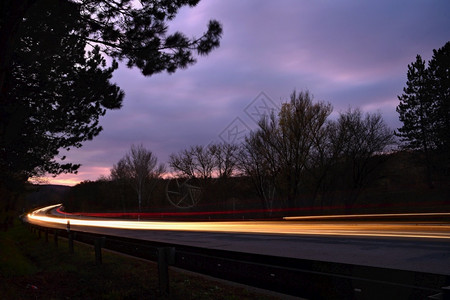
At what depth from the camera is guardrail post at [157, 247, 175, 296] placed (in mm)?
5664

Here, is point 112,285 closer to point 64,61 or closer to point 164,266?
point 164,266

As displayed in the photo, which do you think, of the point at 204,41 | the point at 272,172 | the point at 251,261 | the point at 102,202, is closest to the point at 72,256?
the point at 204,41

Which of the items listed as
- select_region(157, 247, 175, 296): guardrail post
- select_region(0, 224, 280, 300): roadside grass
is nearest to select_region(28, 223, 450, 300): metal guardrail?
select_region(157, 247, 175, 296): guardrail post

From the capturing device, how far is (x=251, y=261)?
14.8 feet

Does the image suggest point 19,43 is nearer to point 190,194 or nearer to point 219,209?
point 219,209

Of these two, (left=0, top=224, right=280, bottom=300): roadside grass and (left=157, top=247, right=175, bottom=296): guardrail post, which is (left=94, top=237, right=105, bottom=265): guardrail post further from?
(left=157, top=247, right=175, bottom=296): guardrail post

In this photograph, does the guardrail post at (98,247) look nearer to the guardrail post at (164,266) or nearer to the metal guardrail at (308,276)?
the metal guardrail at (308,276)

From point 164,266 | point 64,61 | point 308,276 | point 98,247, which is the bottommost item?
point 98,247

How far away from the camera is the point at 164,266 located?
5723mm

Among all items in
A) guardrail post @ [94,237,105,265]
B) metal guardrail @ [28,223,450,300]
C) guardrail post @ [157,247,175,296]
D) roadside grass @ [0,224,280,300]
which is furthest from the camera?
guardrail post @ [94,237,105,265]

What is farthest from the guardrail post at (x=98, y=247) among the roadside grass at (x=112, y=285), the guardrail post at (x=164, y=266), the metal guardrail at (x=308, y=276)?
the guardrail post at (x=164, y=266)

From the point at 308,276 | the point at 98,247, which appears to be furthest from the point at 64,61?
the point at 308,276

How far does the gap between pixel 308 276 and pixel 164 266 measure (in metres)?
2.90

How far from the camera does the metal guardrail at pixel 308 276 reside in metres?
2.62
